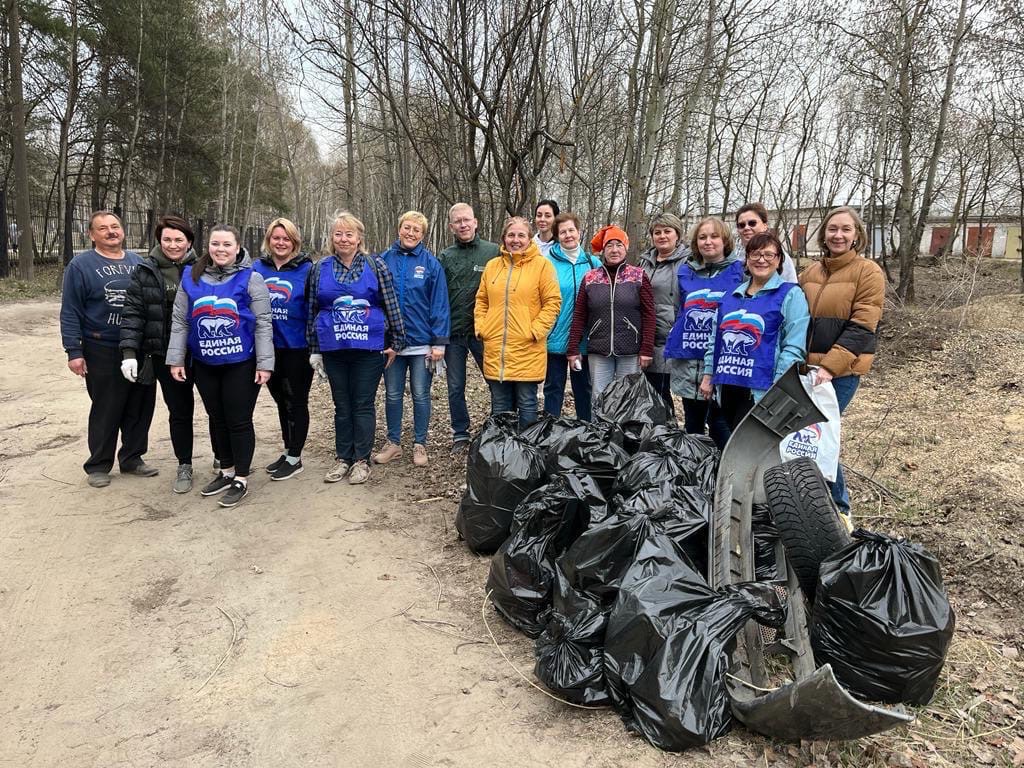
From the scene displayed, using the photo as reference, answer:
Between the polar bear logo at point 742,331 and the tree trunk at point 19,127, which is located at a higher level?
the tree trunk at point 19,127

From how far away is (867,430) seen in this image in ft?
19.1

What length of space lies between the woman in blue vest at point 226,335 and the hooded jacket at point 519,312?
58.4 inches

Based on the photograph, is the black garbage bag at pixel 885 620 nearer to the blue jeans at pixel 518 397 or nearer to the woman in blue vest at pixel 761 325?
the woman in blue vest at pixel 761 325

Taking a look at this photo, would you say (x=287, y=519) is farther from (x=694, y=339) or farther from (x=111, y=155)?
(x=111, y=155)

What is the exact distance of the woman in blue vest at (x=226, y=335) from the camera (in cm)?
384

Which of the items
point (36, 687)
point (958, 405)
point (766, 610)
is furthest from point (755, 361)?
point (958, 405)

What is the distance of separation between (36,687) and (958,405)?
25.0ft

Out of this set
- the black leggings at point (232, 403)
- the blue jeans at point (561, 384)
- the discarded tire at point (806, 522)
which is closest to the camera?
the discarded tire at point (806, 522)

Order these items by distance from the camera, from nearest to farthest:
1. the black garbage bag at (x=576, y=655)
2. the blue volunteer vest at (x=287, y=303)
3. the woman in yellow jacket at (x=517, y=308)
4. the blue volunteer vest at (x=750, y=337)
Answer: the black garbage bag at (x=576, y=655), the blue volunteer vest at (x=750, y=337), the blue volunteer vest at (x=287, y=303), the woman in yellow jacket at (x=517, y=308)

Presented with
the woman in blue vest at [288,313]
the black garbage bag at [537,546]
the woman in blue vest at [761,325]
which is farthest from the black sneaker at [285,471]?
the woman in blue vest at [761,325]

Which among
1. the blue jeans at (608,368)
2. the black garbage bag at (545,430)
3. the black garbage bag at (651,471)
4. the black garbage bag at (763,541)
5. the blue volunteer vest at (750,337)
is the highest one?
the blue volunteer vest at (750,337)

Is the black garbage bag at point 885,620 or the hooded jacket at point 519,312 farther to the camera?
the hooded jacket at point 519,312

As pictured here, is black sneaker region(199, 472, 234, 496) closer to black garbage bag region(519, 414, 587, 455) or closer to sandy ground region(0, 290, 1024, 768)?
sandy ground region(0, 290, 1024, 768)

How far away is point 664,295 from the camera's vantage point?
174 inches
